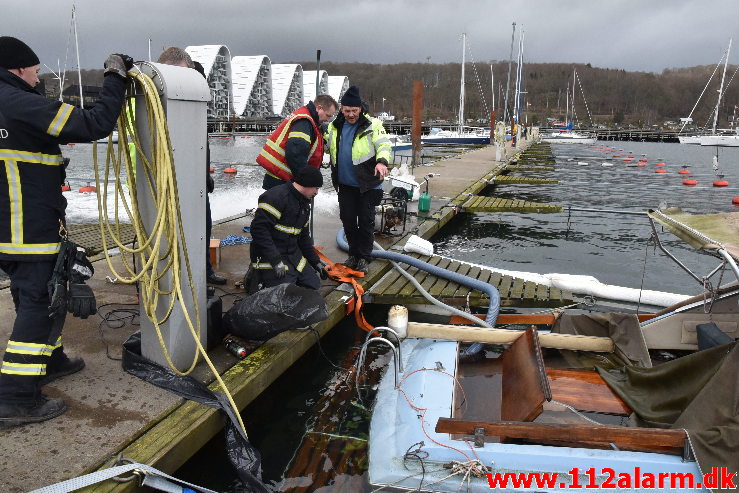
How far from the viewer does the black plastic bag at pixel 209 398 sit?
3088 mm

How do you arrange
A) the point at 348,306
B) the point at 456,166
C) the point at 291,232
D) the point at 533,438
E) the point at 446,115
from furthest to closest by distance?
the point at 446,115, the point at 456,166, the point at 348,306, the point at 291,232, the point at 533,438

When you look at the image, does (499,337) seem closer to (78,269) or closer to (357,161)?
(357,161)

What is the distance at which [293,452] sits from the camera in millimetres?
3951

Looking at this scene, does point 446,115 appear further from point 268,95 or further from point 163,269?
point 163,269

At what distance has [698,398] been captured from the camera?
125 inches

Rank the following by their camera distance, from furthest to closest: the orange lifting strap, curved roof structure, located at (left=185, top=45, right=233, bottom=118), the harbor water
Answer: curved roof structure, located at (left=185, top=45, right=233, bottom=118) < the orange lifting strap < the harbor water

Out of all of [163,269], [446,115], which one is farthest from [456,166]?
[446,115]

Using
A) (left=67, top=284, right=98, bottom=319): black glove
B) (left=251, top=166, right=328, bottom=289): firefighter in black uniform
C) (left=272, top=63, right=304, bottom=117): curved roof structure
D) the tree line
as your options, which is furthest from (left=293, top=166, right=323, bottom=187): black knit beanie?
the tree line

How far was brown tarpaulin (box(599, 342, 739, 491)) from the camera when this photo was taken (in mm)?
2855

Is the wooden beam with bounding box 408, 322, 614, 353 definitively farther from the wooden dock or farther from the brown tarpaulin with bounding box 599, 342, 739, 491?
the wooden dock

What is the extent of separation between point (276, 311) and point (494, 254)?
758cm

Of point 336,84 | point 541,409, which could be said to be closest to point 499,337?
point 541,409

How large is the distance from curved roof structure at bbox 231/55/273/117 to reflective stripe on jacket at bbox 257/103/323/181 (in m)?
81.1

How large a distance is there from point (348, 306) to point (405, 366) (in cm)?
136
